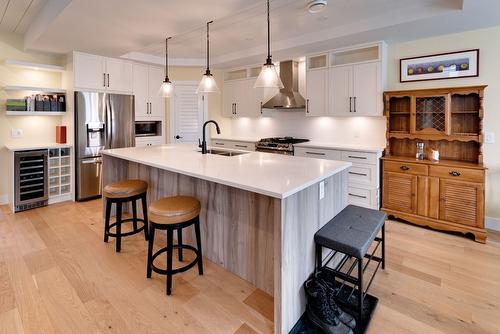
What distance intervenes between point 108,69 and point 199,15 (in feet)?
8.64

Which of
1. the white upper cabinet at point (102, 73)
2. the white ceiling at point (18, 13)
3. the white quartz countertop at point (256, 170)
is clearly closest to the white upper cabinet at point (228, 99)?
the white upper cabinet at point (102, 73)

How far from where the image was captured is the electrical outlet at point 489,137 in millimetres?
3467

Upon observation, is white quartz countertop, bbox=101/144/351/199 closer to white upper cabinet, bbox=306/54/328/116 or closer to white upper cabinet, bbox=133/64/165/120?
white upper cabinet, bbox=306/54/328/116

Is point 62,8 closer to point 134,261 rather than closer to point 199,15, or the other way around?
point 199,15

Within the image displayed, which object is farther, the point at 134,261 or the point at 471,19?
the point at 471,19

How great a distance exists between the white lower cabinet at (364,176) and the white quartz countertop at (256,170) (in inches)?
67.1

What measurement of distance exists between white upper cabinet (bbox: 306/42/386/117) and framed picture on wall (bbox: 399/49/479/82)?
1.09 ft

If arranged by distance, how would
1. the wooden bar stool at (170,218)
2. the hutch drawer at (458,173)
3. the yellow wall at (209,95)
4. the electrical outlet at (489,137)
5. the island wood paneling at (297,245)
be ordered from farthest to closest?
the yellow wall at (209,95) < the electrical outlet at (489,137) < the hutch drawer at (458,173) < the wooden bar stool at (170,218) < the island wood paneling at (297,245)

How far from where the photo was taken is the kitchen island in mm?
1761

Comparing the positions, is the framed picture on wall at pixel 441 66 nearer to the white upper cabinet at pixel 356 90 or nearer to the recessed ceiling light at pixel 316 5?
the white upper cabinet at pixel 356 90

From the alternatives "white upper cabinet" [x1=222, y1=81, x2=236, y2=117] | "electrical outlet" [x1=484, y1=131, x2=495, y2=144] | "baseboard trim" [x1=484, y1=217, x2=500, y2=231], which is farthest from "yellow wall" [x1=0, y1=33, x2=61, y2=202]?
"baseboard trim" [x1=484, y1=217, x2=500, y2=231]

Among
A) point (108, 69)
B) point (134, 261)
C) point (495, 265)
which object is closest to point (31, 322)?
point (134, 261)

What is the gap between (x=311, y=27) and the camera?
3.84m

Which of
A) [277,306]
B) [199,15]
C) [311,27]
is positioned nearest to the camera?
[277,306]
